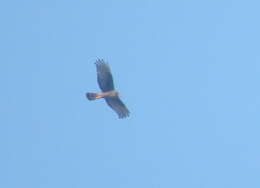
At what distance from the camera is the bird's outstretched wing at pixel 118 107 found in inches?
3578

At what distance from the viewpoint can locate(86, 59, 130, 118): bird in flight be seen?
90000 millimetres

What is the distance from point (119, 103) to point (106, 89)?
3.16 ft

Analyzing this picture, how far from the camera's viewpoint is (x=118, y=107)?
9106 cm

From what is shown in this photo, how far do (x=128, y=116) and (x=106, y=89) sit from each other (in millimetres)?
1409

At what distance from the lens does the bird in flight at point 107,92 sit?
90000 mm

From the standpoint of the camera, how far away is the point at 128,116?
298ft

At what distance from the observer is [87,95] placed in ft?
296

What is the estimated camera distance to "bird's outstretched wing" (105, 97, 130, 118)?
9088 cm

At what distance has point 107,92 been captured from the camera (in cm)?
9038

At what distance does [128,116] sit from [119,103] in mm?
638

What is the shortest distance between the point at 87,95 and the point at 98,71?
41.7 inches

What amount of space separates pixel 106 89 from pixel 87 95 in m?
0.77

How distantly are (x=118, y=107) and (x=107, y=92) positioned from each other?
0.99 meters

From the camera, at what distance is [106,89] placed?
90375 mm
